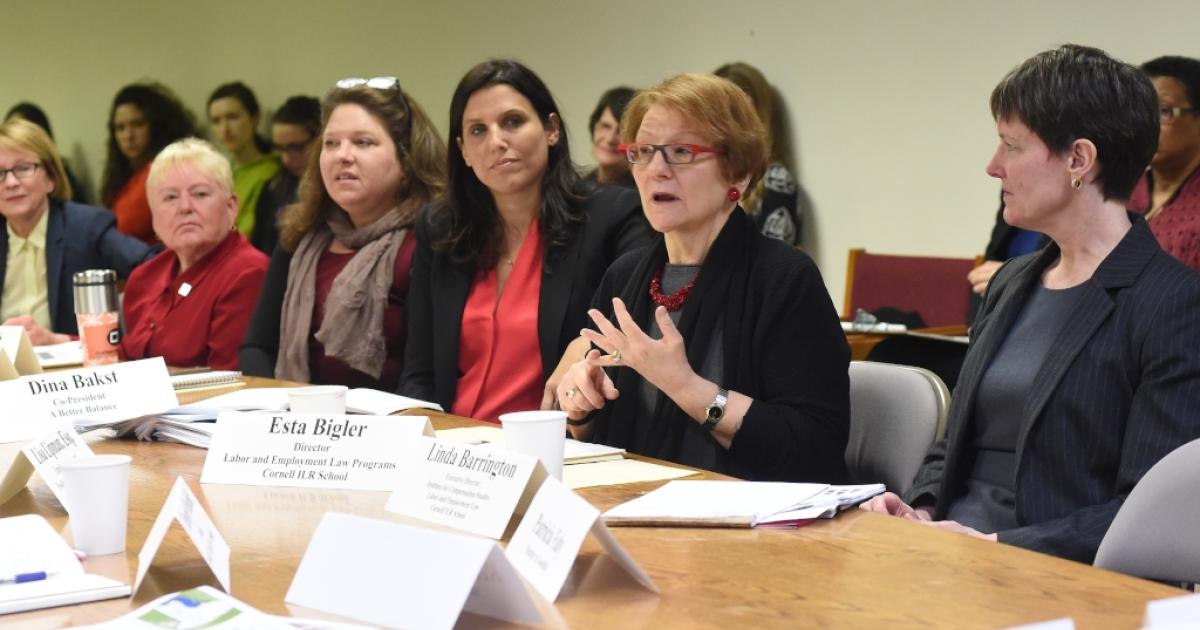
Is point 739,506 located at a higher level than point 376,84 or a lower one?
lower

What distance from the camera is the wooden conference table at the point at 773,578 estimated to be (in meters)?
1.25

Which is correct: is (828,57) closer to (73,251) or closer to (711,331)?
(73,251)

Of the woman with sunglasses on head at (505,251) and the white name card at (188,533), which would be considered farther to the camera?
the woman with sunglasses on head at (505,251)

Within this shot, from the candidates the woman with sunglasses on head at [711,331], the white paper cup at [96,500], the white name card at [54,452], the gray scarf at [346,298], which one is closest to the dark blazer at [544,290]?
the gray scarf at [346,298]

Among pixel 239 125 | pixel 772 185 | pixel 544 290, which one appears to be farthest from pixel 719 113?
pixel 239 125

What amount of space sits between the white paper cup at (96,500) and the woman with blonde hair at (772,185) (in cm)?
435

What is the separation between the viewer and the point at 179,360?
12.5 feet

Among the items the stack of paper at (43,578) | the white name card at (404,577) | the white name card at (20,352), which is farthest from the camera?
the white name card at (20,352)

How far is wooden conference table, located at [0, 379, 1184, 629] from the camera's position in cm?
125

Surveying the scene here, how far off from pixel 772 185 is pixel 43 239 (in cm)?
287

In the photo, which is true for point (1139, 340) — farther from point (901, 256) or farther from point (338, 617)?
point (901, 256)

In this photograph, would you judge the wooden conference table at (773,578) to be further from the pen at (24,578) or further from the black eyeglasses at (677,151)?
the black eyeglasses at (677,151)

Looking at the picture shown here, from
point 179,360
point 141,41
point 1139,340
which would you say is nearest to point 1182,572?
point 1139,340

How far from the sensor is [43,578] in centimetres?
138
